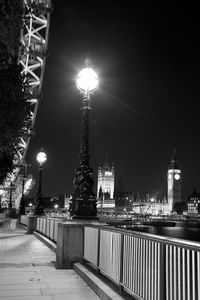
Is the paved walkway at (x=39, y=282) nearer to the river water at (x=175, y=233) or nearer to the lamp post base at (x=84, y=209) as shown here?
the lamp post base at (x=84, y=209)

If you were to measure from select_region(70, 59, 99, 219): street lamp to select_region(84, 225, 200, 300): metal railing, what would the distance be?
507cm

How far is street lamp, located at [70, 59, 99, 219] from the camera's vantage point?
15078 mm

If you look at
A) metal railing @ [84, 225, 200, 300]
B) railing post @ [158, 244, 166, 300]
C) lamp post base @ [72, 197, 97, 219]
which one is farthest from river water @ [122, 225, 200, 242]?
railing post @ [158, 244, 166, 300]

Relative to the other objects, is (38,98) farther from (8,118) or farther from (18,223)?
(8,118)

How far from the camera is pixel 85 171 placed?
15617 millimetres

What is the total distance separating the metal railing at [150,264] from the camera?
5379 millimetres

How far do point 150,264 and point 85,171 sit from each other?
30.0 feet

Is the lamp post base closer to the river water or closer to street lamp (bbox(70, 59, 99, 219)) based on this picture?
street lamp (bbox(70, 59, 99, 219))

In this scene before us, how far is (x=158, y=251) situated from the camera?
20.9ft

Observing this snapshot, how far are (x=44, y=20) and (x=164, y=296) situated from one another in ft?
203

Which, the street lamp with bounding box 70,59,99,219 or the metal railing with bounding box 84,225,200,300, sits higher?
the street lamp with bounding box 70,59,99,219

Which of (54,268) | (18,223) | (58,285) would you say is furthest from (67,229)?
(18,223)

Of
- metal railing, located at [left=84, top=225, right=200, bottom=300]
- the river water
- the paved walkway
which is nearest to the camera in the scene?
metal railing, located at [left=84, top=225, right=200, bottom=300]

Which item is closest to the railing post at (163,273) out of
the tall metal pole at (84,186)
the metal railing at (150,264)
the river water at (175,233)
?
the metal railing at (150,264)
